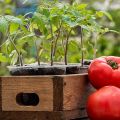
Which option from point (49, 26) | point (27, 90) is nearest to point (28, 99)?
point (27, 90)

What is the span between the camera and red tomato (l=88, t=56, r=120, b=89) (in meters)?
1.86

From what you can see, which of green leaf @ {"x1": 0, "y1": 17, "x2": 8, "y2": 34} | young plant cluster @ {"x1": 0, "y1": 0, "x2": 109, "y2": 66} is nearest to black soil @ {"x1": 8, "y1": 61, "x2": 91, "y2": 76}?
young plant cluster @ {"x1": 0, "y1": 0, "x2": 109, "y2": 66}

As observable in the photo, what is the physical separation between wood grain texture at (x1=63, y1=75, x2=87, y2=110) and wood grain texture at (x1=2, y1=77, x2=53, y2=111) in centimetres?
5

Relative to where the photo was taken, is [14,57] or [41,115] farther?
[14,57]

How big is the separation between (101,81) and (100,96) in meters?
0.07

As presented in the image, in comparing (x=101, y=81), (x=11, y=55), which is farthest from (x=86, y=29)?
(x=11, y=55)

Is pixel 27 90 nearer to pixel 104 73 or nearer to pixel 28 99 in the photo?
pixel 28 99

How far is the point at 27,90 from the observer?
1.84m

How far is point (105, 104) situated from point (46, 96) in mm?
193

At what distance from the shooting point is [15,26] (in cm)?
194

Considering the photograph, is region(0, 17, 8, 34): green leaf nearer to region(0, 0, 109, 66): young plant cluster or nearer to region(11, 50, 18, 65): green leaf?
region(0, 0, 109, 66): young plant cluster

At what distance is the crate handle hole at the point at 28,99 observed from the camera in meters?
1.89

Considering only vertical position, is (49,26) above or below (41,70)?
above

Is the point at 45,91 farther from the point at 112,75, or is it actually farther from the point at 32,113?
the point at 112,75
